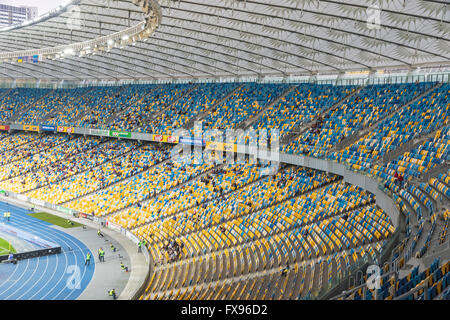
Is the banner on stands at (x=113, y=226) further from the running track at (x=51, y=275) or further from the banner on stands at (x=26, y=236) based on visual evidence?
the banner on stands at (x=26, y=236)

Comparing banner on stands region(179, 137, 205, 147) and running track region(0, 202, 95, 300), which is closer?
running track region(0, 202, 95, 300)

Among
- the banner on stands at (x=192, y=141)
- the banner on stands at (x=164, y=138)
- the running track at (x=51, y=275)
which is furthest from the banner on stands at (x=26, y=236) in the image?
the banner on stands at (x=164, y=138)

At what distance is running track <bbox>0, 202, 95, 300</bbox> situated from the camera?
2164 cm

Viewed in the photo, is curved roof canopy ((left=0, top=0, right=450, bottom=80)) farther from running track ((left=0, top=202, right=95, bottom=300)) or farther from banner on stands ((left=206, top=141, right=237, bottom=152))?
running track ((left=0, top=202, right=95, bottom=300))

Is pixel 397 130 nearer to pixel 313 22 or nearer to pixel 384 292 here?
pixel 313 22

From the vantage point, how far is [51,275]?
80.4 feet

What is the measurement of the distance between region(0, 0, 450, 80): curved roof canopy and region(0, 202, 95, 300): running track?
43.5 feet

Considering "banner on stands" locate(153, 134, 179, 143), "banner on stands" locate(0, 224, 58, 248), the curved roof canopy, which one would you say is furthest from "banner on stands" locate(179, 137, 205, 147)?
"banner on stands" locate(0, 224, 58, 248)

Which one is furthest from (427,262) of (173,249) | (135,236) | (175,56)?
(175,56)

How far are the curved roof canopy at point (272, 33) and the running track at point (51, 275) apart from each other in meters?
13.3

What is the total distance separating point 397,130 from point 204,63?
22565 mm

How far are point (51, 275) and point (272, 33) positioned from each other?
65.7 feet

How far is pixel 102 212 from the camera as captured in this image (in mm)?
36531

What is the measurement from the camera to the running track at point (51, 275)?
21.6 m
